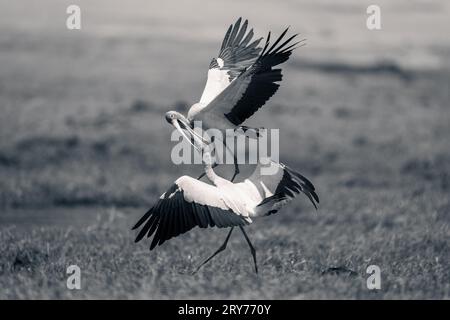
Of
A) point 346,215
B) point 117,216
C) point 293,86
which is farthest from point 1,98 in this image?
point 346,215

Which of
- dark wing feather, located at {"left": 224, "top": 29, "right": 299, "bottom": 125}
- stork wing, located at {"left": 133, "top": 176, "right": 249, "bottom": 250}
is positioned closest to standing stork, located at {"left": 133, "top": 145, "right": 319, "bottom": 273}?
stork wing, located at {"left": 133, "top": 176, "right": 249, "bottom": 250}

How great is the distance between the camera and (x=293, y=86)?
22.6 meters

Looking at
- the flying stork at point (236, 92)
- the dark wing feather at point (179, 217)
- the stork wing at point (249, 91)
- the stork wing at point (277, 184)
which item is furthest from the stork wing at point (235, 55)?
the dark wing feather at point (179, 217)

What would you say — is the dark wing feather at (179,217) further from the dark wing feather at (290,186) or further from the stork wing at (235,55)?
the stork wing at (235,55)

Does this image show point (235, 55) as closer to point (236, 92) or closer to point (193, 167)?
point (236, 92)

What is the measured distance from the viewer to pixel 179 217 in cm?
537

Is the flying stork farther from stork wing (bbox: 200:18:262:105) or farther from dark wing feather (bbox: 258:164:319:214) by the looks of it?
dark wing feather (bbox: 258:164:319:214)

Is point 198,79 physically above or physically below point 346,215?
above

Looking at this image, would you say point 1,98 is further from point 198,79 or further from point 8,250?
point 8,250

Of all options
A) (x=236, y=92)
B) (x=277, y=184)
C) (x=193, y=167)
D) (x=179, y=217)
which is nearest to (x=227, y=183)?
(x=277, y=184)

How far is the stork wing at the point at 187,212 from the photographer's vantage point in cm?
534

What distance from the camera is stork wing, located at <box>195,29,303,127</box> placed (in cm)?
574

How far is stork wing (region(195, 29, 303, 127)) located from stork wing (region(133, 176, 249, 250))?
849mm
